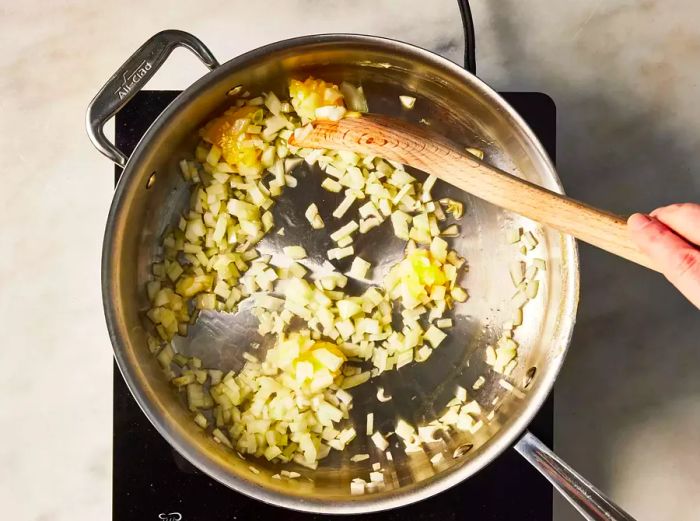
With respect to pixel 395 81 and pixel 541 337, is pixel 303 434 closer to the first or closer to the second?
pixel 541 337

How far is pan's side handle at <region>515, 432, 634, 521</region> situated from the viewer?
840 millimetres

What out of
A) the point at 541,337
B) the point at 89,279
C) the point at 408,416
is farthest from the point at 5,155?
the point at 541,337

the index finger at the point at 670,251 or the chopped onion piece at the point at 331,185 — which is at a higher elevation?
the index finger at the point at 670,251

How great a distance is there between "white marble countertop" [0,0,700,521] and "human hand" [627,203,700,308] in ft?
1.16

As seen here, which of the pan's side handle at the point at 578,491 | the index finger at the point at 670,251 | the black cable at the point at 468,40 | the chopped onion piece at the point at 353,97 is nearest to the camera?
the index finger at the point at 670,251

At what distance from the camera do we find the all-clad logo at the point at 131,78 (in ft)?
2.98

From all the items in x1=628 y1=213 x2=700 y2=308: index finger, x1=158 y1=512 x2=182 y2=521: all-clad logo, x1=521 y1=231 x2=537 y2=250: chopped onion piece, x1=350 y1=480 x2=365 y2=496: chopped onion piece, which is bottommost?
x1=158 y1=512 x2=182 y2=521: all-clad logo

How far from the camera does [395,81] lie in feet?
3.56

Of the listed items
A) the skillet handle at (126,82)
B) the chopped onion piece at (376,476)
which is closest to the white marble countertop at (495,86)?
the skillet handle at (126,82)

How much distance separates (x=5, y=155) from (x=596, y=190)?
905 millimetres

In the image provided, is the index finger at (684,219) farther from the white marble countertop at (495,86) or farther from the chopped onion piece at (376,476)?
the chopped onion piece at (376,476)

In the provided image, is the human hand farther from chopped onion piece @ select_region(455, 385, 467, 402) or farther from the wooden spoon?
chopped onion piece @ select_region(455, 385, 467, 402)

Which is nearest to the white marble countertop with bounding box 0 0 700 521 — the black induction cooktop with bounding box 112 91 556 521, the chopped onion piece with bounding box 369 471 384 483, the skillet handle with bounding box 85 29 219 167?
the black induction cooktop with bounding box 112 91 556 521

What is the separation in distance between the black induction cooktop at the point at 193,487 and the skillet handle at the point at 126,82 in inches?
4.7
